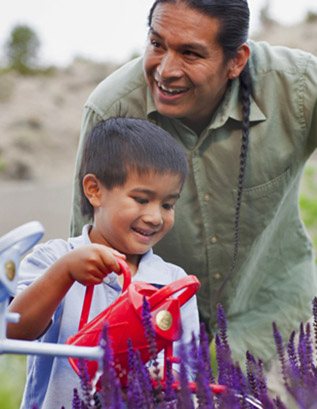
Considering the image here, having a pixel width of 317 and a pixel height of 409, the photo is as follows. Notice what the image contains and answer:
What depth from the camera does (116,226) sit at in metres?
1.77

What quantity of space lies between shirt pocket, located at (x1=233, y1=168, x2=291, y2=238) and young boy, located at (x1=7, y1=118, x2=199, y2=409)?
30.5 inches

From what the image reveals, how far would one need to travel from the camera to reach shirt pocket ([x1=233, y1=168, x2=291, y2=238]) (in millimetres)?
2664

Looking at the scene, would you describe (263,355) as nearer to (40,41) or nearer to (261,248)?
(261,248)

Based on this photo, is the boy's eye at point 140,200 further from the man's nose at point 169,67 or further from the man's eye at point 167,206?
the man's nose at point 169,67

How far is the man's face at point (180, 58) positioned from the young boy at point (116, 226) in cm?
32

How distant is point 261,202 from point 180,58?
732mm

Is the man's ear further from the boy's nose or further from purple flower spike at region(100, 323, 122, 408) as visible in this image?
purple flower spike at region(100, 323, 122, 408)

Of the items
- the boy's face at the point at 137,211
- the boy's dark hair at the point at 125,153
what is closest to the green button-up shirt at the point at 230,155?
the boy's dark hair at the point at 125,153

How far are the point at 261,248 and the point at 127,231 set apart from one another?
1.24m

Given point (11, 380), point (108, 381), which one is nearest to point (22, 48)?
point (11, 380)

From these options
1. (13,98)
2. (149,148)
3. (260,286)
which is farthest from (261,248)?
(13,98)

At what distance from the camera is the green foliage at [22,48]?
29234 mm

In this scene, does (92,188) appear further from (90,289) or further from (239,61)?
(239,61)

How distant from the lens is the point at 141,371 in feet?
3.59
